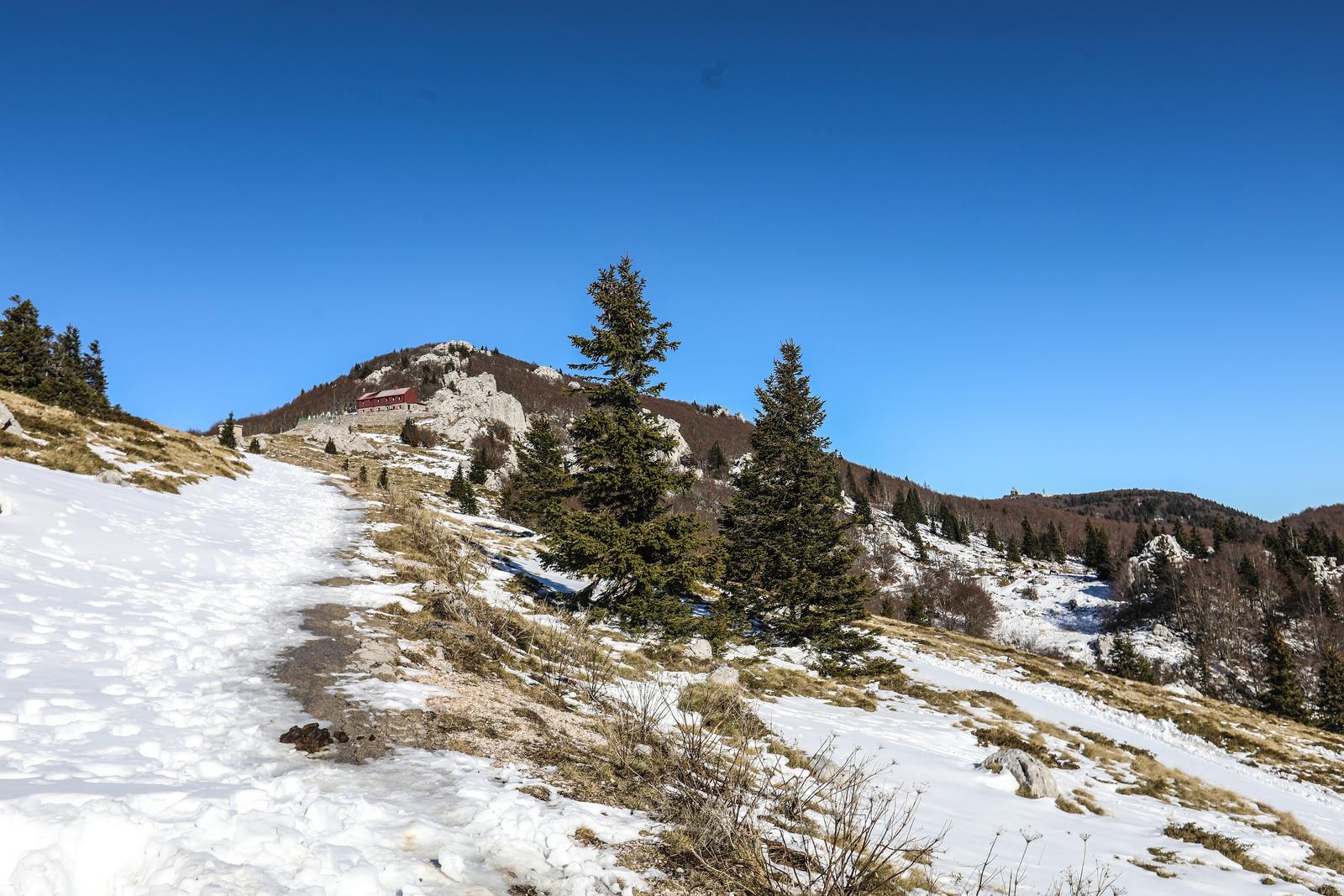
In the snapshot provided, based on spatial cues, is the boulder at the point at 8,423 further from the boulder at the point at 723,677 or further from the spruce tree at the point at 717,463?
the spruce tree at the point at 717,463

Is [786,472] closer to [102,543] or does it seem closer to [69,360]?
[102,543]

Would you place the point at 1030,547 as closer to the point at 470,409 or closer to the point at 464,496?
the point at 470,409

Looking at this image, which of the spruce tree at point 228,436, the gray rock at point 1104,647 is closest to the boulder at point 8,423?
the spruce tree at point 228,436

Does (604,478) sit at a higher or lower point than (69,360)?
lower

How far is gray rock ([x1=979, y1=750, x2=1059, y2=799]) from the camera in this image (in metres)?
11.3

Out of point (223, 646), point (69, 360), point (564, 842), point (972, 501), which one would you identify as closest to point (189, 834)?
point (564, 842)

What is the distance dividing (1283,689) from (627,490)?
57372 millimetres

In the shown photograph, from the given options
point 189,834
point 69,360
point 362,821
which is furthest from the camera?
point 69,360

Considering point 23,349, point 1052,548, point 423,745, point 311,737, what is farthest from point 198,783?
point 1052,548

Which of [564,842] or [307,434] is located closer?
[564,842]

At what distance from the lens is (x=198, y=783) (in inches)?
168

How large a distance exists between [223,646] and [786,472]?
1723 cm

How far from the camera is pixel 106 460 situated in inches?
737

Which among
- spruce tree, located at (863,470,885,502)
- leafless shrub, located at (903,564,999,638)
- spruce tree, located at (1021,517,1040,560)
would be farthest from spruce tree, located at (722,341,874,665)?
spruce tree, located at (863,470,885,502)
